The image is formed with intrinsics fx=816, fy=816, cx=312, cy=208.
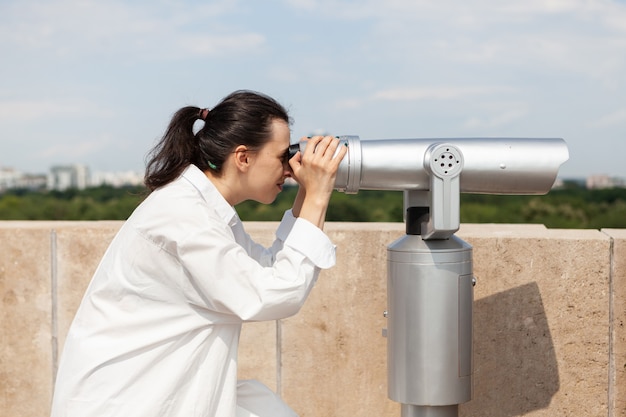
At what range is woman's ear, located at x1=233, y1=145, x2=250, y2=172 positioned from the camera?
2.32 m

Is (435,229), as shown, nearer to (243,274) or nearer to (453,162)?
(453,162)

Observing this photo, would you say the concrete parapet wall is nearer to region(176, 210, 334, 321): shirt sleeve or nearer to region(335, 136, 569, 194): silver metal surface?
region(335, 136, 569, 194): silver metal surface

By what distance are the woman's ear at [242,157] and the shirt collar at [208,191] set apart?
96 mm

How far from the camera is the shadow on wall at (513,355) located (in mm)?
3291

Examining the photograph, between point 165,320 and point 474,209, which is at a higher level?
point 165,320

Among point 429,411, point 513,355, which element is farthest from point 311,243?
point 513,355

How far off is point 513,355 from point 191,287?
5.38 feet

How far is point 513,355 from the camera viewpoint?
3.32 metres

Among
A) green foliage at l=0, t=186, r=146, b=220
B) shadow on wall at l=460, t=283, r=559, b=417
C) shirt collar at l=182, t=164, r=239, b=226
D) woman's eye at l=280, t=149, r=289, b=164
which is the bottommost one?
green foliage at l=0, t=186, r=146, b=220

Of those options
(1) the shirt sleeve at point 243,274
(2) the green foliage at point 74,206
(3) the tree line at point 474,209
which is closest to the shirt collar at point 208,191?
(1) the shirt sleeve at point 243,274

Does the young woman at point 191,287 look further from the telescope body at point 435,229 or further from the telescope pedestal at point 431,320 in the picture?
the telescope pedestal at point 431,320

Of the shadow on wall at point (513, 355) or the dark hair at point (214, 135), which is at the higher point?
the dark hair at point (214, 135)

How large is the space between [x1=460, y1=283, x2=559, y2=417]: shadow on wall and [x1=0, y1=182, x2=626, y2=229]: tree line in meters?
8.55

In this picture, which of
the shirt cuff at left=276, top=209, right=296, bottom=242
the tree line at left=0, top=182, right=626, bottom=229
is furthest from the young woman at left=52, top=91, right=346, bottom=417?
the tree line at left=0, top=182, right=626, bottom=229
